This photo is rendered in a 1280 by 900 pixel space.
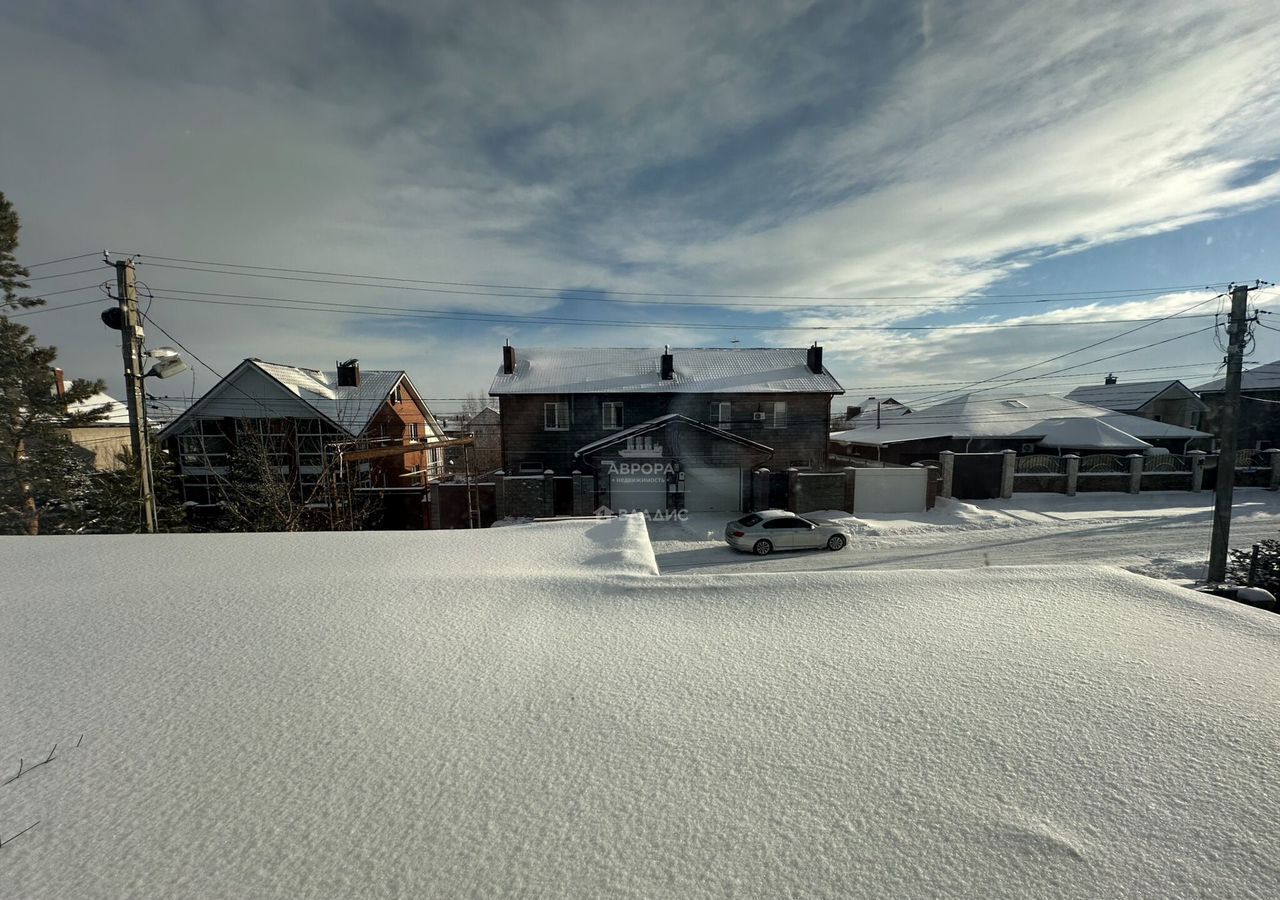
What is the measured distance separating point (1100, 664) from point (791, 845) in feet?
8.20

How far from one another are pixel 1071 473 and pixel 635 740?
2450cm

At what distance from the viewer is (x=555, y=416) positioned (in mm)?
22844

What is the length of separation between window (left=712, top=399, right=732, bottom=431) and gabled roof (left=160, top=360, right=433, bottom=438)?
16.1m


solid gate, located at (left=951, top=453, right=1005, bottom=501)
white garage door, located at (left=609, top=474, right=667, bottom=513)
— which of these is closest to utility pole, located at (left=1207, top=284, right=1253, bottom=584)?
solid gate, located at (left=951, top=453, right=1005, bottom=501)

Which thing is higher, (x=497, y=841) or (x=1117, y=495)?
(x=497, y=841)

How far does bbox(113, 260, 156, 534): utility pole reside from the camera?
28.7 feet

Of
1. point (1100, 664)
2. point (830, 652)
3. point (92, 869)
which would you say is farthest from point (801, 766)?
point (92, 869)

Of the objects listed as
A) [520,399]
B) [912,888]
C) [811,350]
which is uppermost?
[811,350]

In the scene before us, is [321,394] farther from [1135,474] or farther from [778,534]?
[1135,474]

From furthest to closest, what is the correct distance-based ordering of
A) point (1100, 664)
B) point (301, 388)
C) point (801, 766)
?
point (301, 388) → point (1100, 664) → point (801, 766)

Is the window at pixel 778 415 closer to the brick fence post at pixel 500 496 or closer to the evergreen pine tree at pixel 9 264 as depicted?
the brick fence post at pixel 500 496

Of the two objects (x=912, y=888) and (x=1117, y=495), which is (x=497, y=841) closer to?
(x=912, y=888)

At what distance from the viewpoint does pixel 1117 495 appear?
19.1 meters

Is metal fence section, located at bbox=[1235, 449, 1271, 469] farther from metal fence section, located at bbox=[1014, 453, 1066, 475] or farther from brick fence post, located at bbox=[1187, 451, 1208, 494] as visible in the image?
metal fence section, located at bbox=[1014, 453, 1066, 475]
